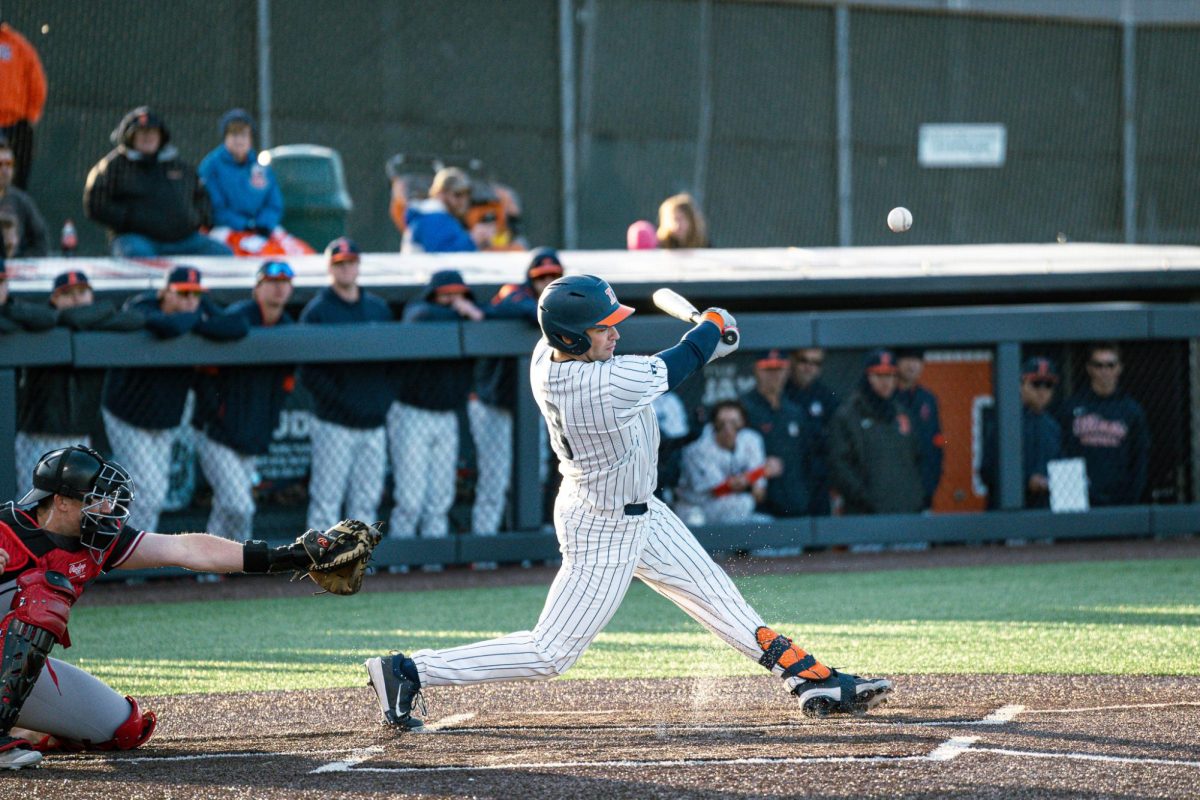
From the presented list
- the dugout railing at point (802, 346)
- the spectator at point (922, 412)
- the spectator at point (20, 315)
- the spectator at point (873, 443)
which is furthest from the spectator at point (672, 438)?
the spectator at point (20, 315)

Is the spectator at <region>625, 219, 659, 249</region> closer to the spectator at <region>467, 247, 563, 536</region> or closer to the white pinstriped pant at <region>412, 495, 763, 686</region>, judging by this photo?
the spectator at <region>467, 247, 563, 536</region>

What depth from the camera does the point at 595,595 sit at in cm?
433

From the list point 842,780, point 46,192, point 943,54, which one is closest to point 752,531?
point 842,780

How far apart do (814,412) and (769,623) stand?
7.78 feet

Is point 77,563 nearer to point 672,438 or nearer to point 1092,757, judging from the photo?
point 1092,757

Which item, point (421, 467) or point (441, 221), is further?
point (441, 221)

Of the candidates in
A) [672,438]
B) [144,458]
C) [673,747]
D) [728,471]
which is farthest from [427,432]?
[673,747]

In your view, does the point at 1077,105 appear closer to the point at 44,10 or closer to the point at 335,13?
the point at 335,13

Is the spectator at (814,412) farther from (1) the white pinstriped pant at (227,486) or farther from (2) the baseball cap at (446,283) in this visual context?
(1) the white pinstriped pant at (227,486)

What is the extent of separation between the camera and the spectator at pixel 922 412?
8.69 meters

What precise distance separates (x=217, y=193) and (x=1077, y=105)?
9.10m

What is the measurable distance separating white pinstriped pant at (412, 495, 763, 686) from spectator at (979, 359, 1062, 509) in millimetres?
4684

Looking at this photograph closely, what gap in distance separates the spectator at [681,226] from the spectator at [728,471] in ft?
5.05

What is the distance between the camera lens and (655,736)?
13.7ft
